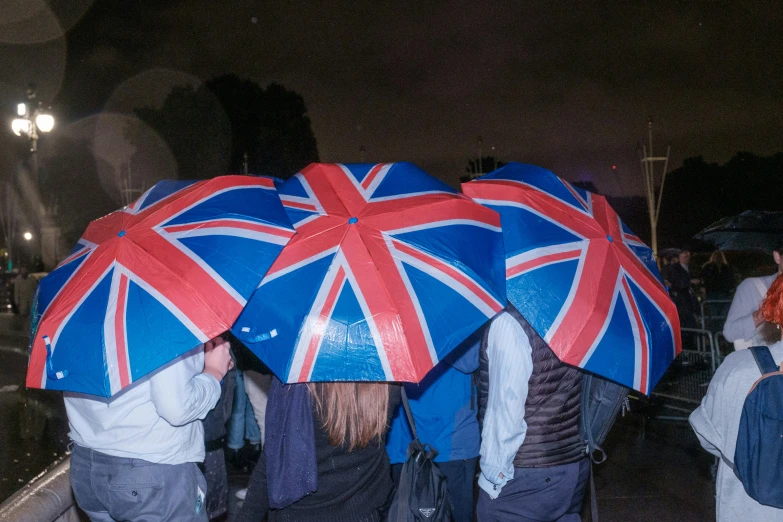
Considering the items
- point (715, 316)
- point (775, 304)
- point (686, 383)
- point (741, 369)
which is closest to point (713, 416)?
point (741, 369)

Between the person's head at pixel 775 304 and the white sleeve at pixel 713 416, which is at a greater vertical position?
the person's head at pixel 775 304

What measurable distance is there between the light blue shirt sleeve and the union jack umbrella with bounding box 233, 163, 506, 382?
0.33 meters

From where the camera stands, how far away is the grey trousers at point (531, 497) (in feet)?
10.8

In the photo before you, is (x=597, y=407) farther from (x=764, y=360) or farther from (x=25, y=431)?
(x=25, y=431)

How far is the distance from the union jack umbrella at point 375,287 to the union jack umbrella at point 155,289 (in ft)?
0.51

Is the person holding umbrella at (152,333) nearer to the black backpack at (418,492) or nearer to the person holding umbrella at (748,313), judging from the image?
the black backpack at (418,492)

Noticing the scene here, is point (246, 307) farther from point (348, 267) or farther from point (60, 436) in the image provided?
point (60, 436)

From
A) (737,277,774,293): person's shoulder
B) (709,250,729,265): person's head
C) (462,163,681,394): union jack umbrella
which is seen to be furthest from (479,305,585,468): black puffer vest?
(709,250,729,265): person's head

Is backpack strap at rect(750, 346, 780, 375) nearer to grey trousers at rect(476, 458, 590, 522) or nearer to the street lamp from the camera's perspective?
grey trousers at rect(476, 458, 590, 522)

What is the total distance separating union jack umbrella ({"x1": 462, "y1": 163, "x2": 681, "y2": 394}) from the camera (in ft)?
10.2

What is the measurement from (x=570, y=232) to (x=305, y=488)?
177 cm

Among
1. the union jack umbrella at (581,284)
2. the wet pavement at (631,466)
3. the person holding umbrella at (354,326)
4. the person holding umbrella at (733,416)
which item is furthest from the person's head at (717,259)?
the person holding umbrella at (354,326)

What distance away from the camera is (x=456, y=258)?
2854 mm

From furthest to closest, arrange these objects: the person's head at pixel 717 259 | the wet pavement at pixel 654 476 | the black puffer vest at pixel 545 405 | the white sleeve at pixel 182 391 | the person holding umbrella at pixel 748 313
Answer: the person's head at pixel 717 259 → the wet pavement at pixel 654 476 → the person holding umbrella at pixel 748 313 → the black puffer vest at pixel 545 405 → the white sleeve at pixel 182 391
